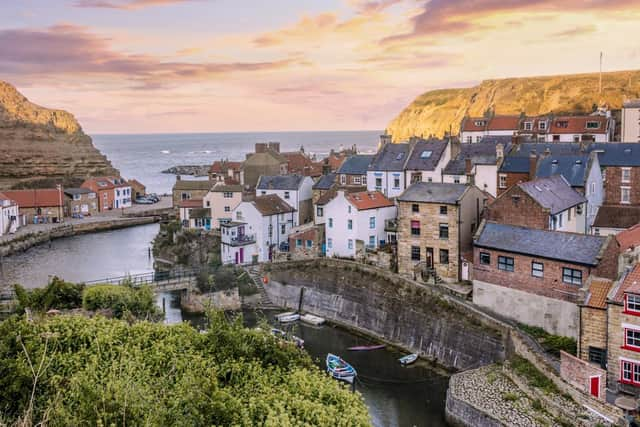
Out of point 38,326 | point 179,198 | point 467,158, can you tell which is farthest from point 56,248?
point 38,326

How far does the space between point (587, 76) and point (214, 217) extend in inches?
4316

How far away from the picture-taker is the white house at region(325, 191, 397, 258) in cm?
4588

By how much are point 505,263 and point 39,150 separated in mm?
99455

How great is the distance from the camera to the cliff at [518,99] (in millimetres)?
124688

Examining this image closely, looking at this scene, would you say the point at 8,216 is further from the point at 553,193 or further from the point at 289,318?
the point at 553,193

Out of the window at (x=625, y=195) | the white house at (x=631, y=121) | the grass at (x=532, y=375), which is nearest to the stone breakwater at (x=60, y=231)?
the grass at (x=532, y=375)

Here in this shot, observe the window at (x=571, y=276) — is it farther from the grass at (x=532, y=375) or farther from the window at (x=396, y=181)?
the window at (x=396, y=181)

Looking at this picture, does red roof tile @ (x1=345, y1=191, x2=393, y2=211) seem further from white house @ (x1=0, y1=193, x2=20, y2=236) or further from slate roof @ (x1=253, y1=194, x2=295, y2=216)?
white house @ (x1=0, y1=193, x2=20, y2=236)

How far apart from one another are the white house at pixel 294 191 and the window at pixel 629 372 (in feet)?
110

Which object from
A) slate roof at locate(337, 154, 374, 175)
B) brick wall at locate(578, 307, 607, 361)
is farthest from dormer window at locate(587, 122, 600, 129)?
brick wall at locate(578, 307, 607, 361)

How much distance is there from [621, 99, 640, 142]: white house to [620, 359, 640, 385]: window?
147ft

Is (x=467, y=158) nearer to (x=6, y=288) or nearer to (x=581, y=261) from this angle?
(x=581, y=261)

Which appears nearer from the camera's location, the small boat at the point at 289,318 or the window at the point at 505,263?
the window at the point at 505,263

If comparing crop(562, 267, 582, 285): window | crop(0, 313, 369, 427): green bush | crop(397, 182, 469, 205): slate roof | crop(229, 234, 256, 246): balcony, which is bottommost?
crop(229, 234, 256, 246): balcony
